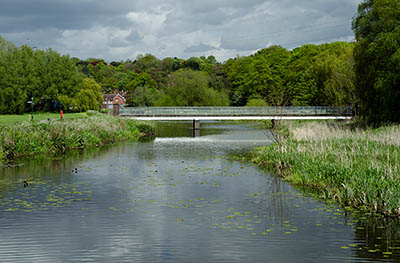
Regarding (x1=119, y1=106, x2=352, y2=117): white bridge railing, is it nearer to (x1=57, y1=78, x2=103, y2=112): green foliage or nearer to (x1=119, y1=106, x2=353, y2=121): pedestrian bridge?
(x1=119, y1=106, x2=353, y2=121): pedestrian bridge

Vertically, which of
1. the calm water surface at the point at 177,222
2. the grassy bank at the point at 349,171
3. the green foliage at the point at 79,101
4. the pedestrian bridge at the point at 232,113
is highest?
the green foliage at the point at 79,101

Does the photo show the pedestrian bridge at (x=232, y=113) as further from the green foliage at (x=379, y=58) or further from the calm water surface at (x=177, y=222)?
the calm water surface at (x=177, y=222)

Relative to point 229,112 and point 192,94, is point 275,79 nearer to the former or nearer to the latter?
point 192,94

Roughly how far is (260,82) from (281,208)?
82635 millimetres

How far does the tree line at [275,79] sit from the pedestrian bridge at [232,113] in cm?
328

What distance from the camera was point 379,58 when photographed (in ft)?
121

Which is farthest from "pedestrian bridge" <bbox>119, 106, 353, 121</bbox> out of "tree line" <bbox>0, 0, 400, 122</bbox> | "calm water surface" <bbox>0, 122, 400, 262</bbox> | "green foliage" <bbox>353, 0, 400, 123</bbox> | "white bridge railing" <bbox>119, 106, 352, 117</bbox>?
"calm water surface" <bbox>0, 122, 400, 262</bbox>

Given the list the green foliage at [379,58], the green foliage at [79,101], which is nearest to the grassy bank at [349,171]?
the green foliage at [379,58]

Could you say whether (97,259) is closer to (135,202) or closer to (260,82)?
(135,202)

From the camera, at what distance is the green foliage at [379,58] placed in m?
35.3

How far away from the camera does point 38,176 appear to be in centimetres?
2077

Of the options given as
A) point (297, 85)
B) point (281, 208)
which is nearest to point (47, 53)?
point (297, 85)

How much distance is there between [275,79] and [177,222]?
87.0 m

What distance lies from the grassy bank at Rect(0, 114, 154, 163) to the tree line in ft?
49.5
